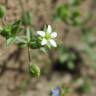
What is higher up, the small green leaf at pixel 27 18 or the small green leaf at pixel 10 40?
the small green leaf at pixel 27 18

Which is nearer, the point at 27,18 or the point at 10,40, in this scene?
the point at 10,40

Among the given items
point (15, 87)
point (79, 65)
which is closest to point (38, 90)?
point (15, 87)

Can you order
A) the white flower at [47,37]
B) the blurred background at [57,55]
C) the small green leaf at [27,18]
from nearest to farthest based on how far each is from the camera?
the white flower at [47,37] < the small green leaf at [27,18] < the blurred background at [57,55]

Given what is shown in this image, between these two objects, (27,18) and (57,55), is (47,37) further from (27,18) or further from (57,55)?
(57,55)

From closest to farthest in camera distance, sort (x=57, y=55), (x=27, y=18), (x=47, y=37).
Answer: (x=47, y=37)
(x=27, y=18)
(x=57, y=55)

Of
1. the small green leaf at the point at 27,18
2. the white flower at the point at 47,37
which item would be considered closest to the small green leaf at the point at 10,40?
the white flower at the point at 47,37

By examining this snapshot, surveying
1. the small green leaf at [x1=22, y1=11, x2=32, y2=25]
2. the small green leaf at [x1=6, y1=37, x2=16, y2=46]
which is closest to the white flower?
the small green leaf at [x1=6, y1=37, x2=16, y2=46]

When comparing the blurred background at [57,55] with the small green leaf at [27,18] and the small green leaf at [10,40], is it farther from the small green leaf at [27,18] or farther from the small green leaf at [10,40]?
the small green leaf at [10,40]

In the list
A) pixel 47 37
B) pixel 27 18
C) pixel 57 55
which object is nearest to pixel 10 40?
pixel 47 37
